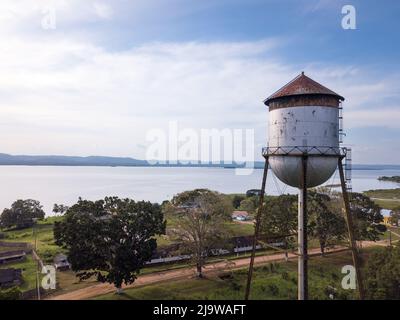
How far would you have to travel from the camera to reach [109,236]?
101 feet

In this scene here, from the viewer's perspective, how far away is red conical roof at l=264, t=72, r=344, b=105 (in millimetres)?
19062

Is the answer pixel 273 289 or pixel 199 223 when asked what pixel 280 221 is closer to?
pixel 199 223

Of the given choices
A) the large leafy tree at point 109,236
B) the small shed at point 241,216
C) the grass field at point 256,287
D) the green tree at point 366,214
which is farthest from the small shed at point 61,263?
the small shed at point 241,216

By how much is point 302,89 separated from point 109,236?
793 inches

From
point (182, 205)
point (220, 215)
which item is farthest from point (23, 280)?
point (220, 215)

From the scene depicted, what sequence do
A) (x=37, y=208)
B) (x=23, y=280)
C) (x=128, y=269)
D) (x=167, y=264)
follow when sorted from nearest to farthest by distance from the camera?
(x=128, y=269) < (x=23, y=280) < (x=167, y=264) < (x=37, y=208)

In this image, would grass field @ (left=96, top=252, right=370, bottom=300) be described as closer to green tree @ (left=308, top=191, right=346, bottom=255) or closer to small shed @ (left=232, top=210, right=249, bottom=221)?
green tree @ (left=308, top=191, right=346, bottom=255)

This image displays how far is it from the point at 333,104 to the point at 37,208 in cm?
6176

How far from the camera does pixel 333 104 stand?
760 inches

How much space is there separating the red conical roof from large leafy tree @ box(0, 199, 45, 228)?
57.6 metres

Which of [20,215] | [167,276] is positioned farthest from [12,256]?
[167,276]

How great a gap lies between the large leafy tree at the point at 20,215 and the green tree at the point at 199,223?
3823 centimetres
